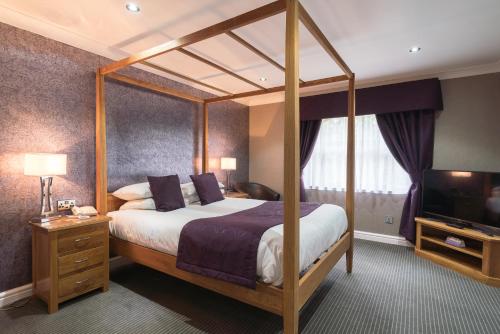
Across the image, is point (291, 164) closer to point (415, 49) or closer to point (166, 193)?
point (166, 193)

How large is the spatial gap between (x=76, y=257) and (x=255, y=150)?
372cm

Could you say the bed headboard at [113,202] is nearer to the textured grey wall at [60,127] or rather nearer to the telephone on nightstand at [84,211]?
the textured grey wall at [60,127]

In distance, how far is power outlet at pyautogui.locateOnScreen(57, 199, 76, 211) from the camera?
8.37 ft

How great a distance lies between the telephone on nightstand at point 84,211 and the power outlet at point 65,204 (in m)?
0.08

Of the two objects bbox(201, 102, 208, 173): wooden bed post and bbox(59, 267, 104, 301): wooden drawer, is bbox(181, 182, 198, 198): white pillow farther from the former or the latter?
bbox(59, 267, 104, 301): wooden drawer

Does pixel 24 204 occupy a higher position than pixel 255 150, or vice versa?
pixel 255 150

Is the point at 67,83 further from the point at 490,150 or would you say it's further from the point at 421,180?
the point at 490,150

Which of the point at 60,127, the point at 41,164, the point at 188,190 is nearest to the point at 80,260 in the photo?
the point at 41,164

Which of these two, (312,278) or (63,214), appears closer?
(312,278)

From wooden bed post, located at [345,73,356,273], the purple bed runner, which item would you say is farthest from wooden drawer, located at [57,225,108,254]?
wooden bed post, located at [345,73,356,273]

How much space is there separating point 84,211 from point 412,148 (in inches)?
170

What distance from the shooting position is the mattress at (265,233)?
1735 millimetres

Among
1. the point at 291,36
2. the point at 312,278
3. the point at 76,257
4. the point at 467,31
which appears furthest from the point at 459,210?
the point at 76,257

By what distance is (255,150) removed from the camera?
536 cm
